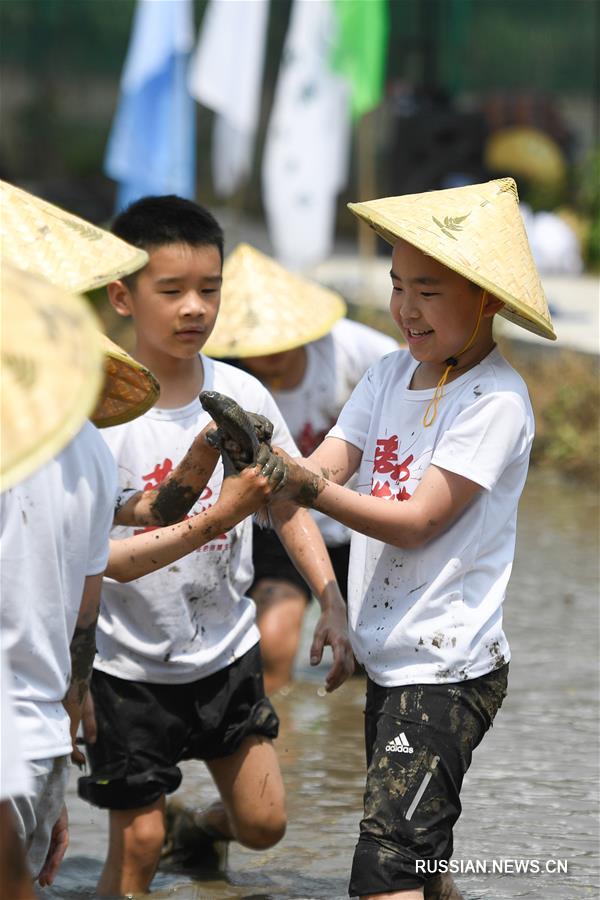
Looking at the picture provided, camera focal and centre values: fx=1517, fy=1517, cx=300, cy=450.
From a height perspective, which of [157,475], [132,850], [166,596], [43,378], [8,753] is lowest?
[132,850]

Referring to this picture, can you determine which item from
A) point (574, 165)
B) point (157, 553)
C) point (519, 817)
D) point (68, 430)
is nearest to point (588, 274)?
point (574, 165)

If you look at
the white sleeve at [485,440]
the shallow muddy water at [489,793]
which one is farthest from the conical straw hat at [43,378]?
the shallow muddy water at [489,793]

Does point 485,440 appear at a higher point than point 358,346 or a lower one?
higher

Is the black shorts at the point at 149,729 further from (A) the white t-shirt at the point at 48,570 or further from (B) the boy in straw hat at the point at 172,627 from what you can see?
(A) the white t-shirt at the point at 48,570

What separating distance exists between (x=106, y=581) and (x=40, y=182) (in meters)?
13.1

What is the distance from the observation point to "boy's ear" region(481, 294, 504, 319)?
303 centimetres

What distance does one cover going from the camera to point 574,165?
14.5 m

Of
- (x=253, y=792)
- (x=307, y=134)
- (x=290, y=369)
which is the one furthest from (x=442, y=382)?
(x=307, y=134)

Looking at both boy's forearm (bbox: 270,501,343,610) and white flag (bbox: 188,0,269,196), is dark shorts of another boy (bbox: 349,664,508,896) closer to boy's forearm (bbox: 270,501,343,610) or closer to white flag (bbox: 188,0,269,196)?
boy's forearm (bbox: 270,501,343,610)

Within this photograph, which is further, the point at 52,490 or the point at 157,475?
the point at 157,475

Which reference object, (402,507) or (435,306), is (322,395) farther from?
(402,507)

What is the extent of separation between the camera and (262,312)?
4.55 meters

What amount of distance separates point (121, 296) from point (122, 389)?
26.6 inches

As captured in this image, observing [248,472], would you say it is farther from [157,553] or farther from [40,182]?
[40,182]
